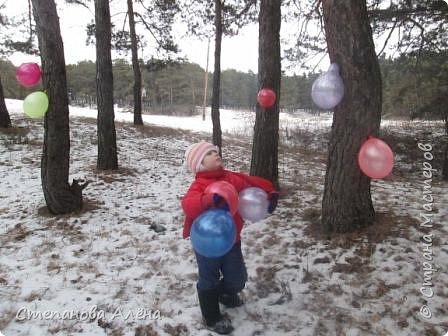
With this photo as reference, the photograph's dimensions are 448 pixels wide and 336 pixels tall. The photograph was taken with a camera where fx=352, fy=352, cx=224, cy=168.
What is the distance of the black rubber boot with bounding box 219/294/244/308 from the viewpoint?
3.28 m

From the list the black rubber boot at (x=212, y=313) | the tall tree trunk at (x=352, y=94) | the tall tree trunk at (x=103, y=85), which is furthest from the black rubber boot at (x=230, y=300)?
the tall tree trunk at (x=103, y=85)

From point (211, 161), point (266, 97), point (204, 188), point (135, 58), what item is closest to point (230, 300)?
point (204, 188)

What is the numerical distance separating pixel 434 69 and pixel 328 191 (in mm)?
6727

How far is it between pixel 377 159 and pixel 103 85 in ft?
21.1

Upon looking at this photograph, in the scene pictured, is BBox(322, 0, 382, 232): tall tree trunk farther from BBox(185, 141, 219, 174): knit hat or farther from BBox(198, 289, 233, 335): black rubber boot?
BBox(198, 289, 233, 335): black rubber boot

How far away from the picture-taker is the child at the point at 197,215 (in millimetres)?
2826

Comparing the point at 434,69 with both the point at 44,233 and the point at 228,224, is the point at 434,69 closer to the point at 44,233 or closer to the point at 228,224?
the point at 228,224

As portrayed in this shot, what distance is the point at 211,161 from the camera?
9.46 feet

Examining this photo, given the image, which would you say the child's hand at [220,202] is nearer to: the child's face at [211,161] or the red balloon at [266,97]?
the child's face at [211,161]

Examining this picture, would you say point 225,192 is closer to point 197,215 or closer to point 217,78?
point 197,215

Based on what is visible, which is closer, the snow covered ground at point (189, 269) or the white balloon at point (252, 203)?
the white balloon at point (252, 203)

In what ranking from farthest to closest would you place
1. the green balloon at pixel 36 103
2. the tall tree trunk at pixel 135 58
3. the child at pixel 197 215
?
the tall tree trunk at pixel 135 58, the green balloon at pixel 36 103, the child at pixel 197 215

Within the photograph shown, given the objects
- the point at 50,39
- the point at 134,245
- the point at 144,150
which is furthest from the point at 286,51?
the point at 134,245

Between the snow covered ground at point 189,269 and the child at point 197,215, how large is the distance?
190 mm
